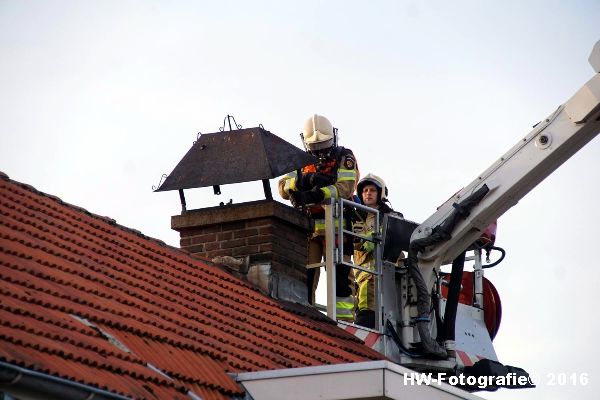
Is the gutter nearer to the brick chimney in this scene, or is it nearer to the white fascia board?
the white fascia board

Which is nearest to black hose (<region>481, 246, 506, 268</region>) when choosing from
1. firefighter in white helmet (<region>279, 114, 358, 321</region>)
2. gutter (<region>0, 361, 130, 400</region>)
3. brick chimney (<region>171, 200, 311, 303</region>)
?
firefighter in white helmet (<region>279, 114, 358, 321</region>)

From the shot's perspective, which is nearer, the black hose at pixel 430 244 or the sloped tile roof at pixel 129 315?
the sloped tile roof at pixel 129 315

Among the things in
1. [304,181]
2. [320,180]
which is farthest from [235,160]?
[320,180]

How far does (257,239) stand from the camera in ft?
38.7

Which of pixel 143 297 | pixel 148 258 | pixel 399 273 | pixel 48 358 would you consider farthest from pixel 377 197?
pixel 48 358

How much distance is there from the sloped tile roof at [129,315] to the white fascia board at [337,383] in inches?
8.3

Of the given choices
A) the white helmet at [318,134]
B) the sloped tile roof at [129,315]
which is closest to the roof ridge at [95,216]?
the sloped tile roof at [129,315]

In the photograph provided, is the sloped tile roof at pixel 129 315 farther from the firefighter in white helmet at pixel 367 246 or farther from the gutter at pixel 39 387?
the firefighter in white helmet at pixel 367 246

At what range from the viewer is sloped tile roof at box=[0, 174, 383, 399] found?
7.41m

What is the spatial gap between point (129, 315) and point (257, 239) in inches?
130

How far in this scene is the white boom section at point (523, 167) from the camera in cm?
1330

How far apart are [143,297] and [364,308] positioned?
498cm

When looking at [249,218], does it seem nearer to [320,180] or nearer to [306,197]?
[306,197]

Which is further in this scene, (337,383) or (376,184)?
(376,184)
